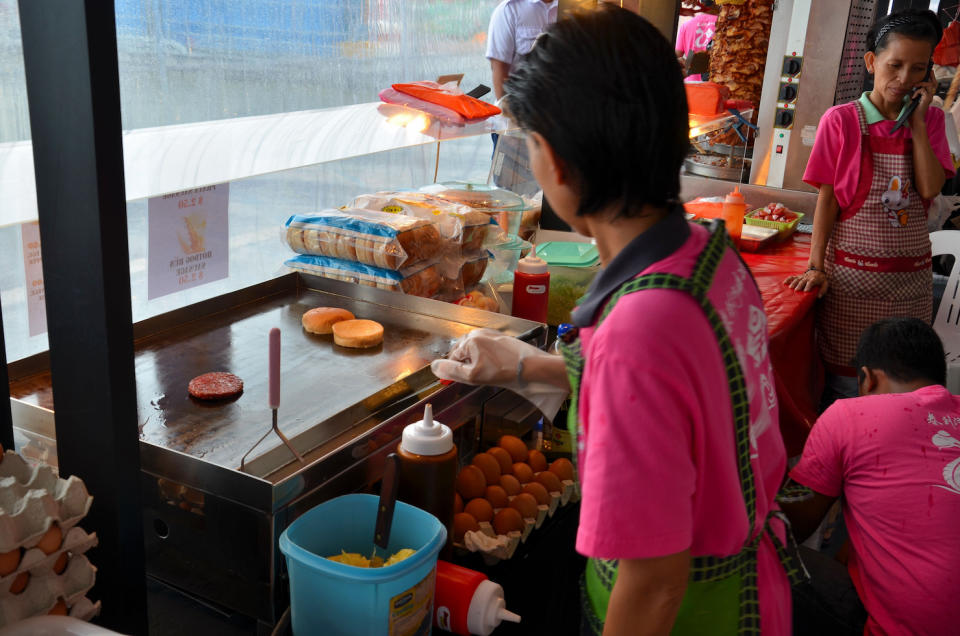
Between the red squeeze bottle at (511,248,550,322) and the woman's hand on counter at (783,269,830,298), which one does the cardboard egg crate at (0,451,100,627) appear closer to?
Result: the red squeeze bottle at (511,248,550,322)

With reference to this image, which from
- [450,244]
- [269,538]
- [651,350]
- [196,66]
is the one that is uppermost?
[196,66]

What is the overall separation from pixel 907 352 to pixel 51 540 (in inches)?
73.8

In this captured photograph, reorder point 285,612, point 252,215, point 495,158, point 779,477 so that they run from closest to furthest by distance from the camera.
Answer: point 779,477, point 285,612, point 252,215, point 495,158

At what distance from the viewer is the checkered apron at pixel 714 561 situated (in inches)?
31.3

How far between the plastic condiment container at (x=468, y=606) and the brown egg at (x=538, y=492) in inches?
13.1

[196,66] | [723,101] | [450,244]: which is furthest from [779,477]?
[723,101]

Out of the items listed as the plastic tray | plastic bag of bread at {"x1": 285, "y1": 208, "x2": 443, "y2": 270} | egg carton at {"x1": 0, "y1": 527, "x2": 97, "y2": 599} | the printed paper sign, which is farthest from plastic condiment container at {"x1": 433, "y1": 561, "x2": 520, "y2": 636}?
the plastic tray

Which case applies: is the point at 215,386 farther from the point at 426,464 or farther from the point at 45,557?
the point at 45,557

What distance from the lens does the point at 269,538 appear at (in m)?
1.08

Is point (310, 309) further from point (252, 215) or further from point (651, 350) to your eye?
point (651, 350)


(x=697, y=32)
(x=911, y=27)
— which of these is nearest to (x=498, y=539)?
(x=911, y=27)

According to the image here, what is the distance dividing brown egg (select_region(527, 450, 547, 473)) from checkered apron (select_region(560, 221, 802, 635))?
439mm

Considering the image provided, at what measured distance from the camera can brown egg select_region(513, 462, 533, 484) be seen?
Result: 1.52 m

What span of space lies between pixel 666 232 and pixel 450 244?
51.0 inches
